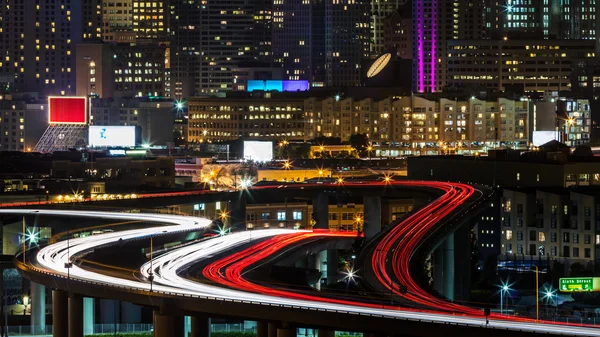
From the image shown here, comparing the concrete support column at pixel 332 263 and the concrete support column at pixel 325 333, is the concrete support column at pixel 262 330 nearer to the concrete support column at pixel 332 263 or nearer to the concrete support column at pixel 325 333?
the concrete support column at pixel 325 333

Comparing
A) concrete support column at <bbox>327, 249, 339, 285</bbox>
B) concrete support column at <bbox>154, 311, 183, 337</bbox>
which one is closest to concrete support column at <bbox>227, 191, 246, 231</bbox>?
concrete support column at <bbox>327, 249, 339, 285</bbox>

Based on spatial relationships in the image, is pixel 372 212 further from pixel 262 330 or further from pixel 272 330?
pixel 272 330

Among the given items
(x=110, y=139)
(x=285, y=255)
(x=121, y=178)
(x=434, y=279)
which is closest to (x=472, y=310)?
(x=285, y=255)

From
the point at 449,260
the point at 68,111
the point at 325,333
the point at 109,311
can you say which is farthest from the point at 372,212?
the point at 68,111

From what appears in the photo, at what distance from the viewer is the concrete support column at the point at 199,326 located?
216 feet

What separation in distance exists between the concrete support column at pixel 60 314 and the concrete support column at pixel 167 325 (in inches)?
242

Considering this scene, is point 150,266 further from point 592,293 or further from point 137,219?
point 592,293

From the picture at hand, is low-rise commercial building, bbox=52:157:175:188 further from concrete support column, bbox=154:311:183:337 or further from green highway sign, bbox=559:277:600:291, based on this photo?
concrete support column, bbox=154:311:183:337

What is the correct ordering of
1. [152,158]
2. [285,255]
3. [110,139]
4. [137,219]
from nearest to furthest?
[285,255] < [137,219] < [152,158] < [110,139]

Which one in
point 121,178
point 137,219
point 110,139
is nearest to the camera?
point 137,219

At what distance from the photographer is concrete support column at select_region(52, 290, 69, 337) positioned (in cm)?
7062

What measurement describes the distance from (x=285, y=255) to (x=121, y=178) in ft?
194

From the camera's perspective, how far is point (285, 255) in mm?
87000

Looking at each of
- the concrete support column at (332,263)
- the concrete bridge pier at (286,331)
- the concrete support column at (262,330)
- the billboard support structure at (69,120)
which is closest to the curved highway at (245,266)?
the concrete bridge pier at (286,331)
